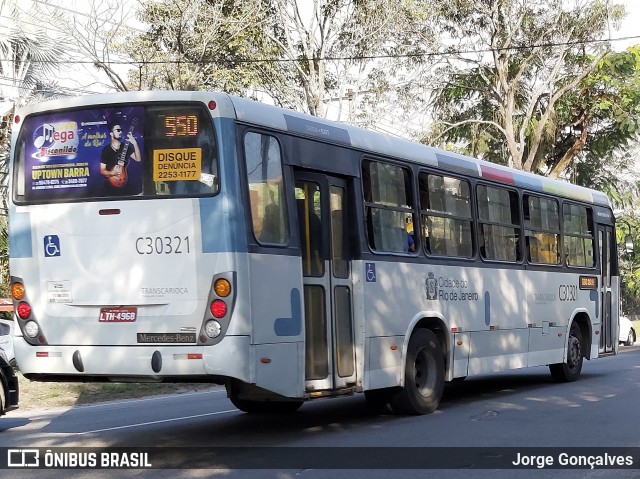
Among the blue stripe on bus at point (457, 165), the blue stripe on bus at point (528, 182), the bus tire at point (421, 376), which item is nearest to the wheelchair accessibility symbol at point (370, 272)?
the bus tire at point (421, 376)

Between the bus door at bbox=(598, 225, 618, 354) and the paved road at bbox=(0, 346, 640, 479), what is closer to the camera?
the paved road at bbox=(0, 346, 640, 479)

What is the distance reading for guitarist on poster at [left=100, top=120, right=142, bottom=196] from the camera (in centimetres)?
963

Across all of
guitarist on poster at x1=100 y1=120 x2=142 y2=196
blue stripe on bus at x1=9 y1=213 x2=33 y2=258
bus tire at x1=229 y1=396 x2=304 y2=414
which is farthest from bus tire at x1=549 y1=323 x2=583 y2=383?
blue stripe on bus at x1=9 y1=213 x2=33 y2=258

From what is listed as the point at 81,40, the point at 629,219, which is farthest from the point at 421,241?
the point at 629,219

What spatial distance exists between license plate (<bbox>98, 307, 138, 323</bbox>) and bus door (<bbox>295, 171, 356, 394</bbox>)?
71.4 inches

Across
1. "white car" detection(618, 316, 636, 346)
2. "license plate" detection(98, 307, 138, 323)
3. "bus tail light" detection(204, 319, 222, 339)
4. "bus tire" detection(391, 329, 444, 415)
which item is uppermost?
"license plate" detection(98, 307, 138, 323)

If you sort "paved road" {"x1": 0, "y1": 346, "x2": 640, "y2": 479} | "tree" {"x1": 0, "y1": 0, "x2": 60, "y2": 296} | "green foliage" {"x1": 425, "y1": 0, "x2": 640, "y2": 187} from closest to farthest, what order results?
"paved road" {"x1": 0, "y1": 346, "x2": 640, "y2": 479} < "tree" {"x1": 0, "y1": 0, "x2": 60, "y2": 296} < "green foliage" {"x1": 425, "y1": 0, "x2": 640, "y2": 187}

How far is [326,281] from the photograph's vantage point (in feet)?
35.5

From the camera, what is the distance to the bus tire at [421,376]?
40.2 ft

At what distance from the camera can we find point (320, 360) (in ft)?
34.3

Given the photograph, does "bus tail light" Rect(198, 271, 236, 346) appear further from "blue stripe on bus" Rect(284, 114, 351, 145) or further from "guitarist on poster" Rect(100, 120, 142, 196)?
"blue stripe on bus" Rect(284, 114, 351, 145)

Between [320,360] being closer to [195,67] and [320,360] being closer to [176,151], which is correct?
[176,151]

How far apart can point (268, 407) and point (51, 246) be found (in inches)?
164

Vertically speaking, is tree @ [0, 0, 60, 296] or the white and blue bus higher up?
tree @ [0, 0, 60, 296]
